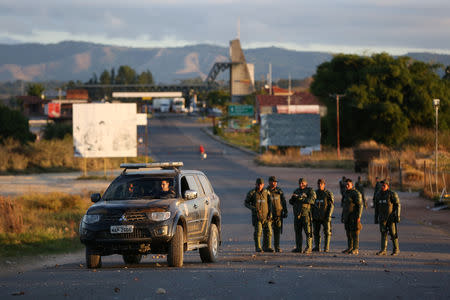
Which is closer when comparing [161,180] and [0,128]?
[161,180]

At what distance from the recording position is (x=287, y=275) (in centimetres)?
1284

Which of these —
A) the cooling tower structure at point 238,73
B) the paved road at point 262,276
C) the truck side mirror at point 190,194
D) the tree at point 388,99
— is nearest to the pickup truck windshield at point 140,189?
the truck side mirror at point 190,194

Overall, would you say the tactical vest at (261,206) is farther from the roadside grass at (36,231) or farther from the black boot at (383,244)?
the roadside grass at (36,231)

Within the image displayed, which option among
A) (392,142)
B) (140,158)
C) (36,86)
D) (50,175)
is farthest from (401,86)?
(36,86)

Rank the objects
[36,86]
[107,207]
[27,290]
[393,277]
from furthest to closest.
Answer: [36,86] → [107,207] → [393,277] → [27,290]

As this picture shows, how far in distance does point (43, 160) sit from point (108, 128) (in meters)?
15.0

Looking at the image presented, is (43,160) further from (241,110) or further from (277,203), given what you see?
(277,203)

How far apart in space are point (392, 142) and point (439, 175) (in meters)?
35.7

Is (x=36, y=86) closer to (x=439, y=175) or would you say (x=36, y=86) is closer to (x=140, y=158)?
(x=140, y=158)

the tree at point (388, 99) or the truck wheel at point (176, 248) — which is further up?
the tree at point (388, 99)

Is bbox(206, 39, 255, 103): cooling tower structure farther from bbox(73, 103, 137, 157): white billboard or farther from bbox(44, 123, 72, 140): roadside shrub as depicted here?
bbox(73, 103, 137, 157): white billboard

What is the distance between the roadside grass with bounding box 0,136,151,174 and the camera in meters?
63.0

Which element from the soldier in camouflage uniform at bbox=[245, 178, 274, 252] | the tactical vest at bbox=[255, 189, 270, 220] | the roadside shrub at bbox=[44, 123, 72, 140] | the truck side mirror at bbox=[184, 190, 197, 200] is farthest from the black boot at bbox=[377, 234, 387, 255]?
the roadside shrub at bbox=[44, 123, 72, 140]

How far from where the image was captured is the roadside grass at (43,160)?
6300 cm
